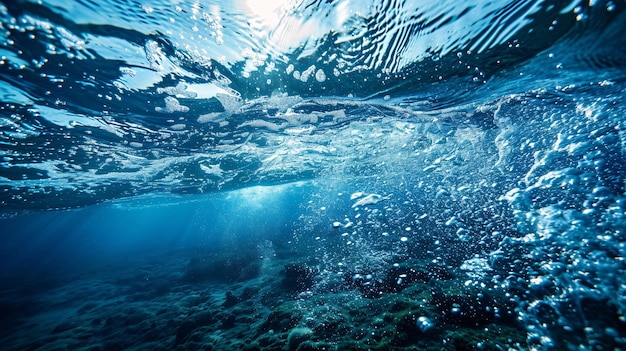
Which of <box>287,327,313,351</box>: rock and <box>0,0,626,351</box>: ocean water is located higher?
<box>0,0,626,351</box>: ocean water

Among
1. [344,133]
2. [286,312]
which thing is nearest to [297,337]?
[286,312]

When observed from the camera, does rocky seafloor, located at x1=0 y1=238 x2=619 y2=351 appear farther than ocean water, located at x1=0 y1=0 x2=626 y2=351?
Yes

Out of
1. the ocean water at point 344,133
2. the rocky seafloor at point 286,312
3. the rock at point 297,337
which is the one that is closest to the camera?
the ocean water at point 344,133

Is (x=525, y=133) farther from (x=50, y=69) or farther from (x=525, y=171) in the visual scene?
(x=50, y=69)

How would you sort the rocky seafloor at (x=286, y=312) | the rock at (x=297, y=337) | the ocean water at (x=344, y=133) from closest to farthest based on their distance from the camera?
1. the ocean water at (x=344, y=133)
2. the rocky seafloor at (x=286, y=312)
3. the rock at (x=297, y=337)

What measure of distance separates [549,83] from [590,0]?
5900mm

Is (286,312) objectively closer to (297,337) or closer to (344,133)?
(297,337)

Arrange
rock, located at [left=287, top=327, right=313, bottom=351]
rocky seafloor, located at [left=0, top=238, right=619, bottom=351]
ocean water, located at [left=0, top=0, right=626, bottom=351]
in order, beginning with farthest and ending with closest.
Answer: rock, located at [left=287, top=327, right=313, bottom=351] < rocky seafloor, located at [left=0, top=238, right=619, bottom=351] < ocean water, located at [left=0, top=0, right=626, bottom=351]

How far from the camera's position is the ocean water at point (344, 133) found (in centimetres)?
575

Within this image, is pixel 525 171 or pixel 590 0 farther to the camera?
pixel 525 171

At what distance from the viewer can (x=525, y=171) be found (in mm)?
22781

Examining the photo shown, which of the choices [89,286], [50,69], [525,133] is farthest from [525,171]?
[89,286]

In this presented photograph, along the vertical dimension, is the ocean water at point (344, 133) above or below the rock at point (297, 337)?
above

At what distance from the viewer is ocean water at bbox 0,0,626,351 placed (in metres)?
5.75
